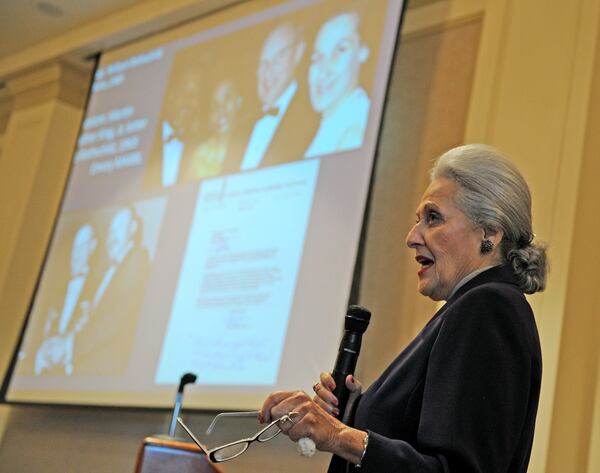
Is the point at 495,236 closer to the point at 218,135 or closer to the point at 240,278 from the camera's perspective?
the point at 240,278

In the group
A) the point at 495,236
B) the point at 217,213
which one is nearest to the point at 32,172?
the point at 217,213

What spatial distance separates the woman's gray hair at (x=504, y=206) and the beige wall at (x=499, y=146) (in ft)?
5.30

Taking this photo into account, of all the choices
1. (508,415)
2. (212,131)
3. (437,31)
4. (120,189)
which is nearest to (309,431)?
(508,415)

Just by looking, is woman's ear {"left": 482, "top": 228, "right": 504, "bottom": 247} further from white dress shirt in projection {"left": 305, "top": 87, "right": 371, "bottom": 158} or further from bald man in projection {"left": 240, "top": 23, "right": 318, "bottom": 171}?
bald man in projection {"left": 240, "top": 23, "right": 318, "bottom": 171}

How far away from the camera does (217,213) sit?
5.07 metres

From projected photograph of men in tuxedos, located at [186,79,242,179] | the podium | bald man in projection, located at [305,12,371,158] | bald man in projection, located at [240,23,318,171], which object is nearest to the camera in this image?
the podium

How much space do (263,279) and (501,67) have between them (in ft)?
4.80

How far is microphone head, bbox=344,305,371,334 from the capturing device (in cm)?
198

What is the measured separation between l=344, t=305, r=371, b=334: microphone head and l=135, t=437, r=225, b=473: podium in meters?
2.11

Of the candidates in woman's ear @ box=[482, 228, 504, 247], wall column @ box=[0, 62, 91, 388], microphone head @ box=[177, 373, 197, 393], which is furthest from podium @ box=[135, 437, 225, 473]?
wall column @ box=[0, 62, 91, 388]

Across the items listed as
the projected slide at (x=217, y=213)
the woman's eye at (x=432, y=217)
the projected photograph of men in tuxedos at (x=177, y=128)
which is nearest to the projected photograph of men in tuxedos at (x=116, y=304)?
the projected slide at (x=217, y=213)

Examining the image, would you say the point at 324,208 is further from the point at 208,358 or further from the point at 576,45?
the point at 576,45

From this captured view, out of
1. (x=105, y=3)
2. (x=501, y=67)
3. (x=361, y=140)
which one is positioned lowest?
(x=361, y=140)

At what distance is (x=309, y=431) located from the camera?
1.57m
